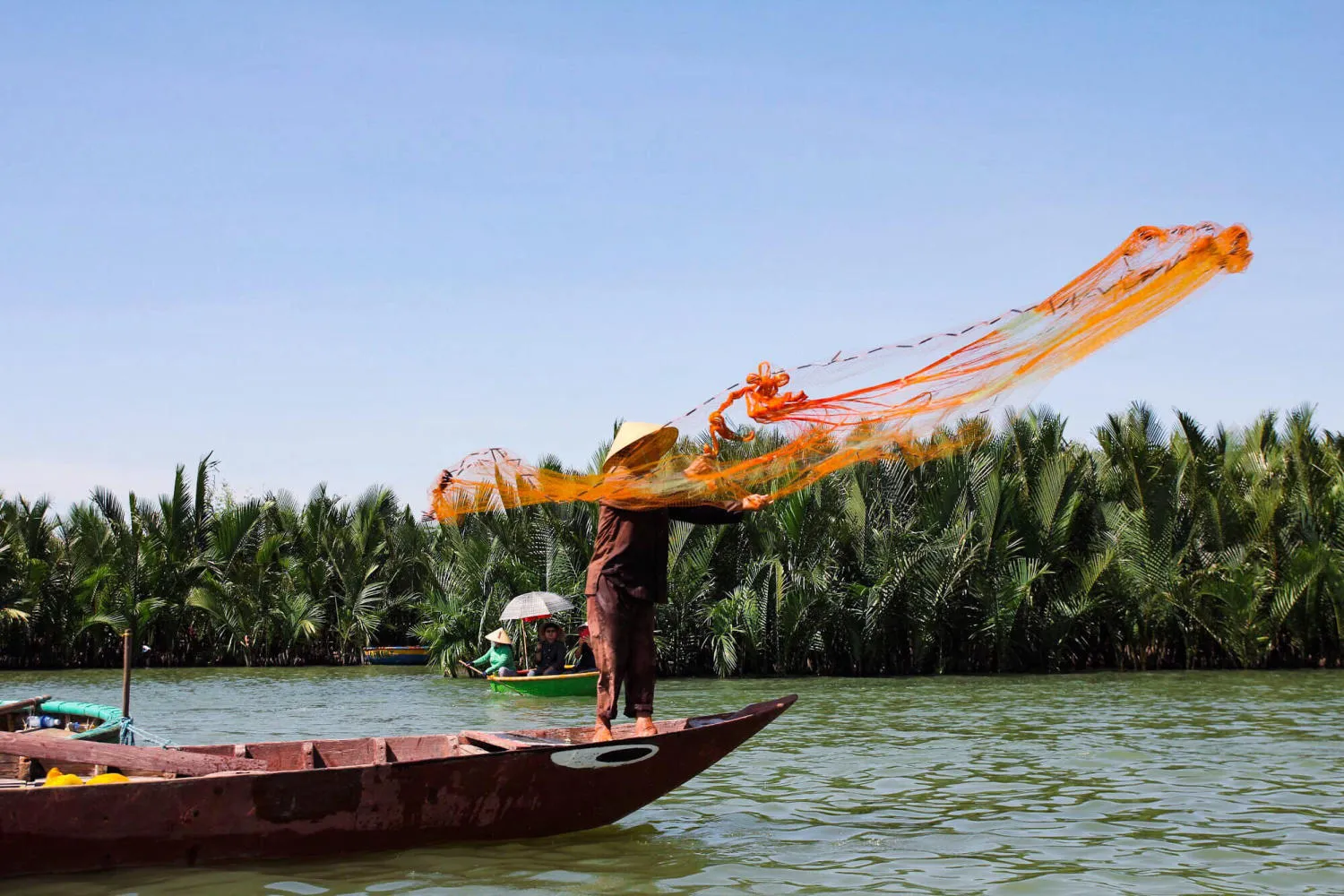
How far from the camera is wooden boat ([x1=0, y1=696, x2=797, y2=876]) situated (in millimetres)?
7285

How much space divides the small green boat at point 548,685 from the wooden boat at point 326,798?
1037 cm

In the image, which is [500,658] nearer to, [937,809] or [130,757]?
[937,809]

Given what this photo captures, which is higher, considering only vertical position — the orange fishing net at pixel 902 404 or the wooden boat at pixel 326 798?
the orange fishing net at pixel 902 404

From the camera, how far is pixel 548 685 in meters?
19.4

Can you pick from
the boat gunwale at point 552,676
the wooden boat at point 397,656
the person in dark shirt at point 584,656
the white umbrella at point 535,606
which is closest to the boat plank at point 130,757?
the boat gunwale at point 552,676

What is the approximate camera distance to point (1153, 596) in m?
22.0

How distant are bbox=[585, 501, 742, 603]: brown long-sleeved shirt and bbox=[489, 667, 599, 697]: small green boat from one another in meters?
10.9

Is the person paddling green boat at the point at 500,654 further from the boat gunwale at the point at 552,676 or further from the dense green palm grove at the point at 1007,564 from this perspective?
the dense green palm grove at the point at 1007,564

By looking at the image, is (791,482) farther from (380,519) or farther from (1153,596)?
(380,519)

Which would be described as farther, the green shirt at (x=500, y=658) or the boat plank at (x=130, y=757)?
the green shirt at (x=500, y=658)

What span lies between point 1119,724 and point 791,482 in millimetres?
7291

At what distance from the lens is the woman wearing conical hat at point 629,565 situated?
8250 millimetres

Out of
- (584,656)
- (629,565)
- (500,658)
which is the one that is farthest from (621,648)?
(584,656)

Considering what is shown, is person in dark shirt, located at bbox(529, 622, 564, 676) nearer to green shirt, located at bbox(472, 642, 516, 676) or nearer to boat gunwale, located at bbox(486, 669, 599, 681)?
boat gunwale, located at bbox(486, 669, 599, 681)
